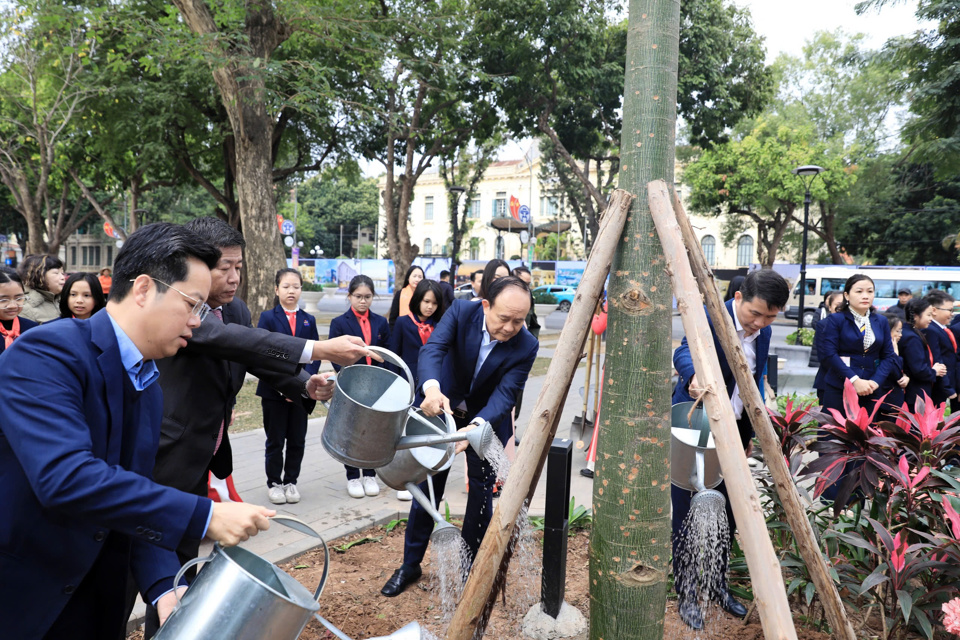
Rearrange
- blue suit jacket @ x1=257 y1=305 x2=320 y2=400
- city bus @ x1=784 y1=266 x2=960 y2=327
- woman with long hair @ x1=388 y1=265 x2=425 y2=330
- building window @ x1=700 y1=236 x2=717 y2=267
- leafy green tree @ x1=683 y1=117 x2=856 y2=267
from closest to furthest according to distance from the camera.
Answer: blue suit jacket @ x1=257 y1=305 x2=320 y2=400, woman with long hair @ x1=388 y1=265 x2=425 y2=330, city bus @ x1=784 y1=266 x2=960 y2=327, leafy green tree @ x1=683 y1=117 x2=856 y2=267, building window @ x1=700 y1=236 x2=717 y2=267

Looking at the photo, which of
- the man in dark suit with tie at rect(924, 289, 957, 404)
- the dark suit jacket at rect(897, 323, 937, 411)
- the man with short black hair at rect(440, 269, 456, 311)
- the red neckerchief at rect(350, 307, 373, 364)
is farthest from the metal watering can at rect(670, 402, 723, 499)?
the man in dark suit with tie at rect(924, 289, 957, 404)

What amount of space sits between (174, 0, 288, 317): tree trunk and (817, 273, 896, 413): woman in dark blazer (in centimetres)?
688

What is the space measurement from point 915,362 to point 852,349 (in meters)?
0.83

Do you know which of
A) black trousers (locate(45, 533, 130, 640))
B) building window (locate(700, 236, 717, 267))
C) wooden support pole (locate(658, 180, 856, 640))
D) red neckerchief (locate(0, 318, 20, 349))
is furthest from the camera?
building window (locate(700, 236, 717, 267))

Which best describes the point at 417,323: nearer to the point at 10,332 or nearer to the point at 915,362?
the point at 10,332

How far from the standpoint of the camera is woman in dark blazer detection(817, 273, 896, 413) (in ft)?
16.5

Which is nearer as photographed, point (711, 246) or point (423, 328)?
point (423, 328)

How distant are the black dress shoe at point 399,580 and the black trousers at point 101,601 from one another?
1696mm

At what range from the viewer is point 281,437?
4.72 metres

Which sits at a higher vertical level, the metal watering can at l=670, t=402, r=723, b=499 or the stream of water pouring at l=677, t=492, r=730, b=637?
the metal watering can at l=670, t=402, r=723, b=499

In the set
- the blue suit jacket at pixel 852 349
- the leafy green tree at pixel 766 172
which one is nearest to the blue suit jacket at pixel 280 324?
the blue suit jacket at pixel 852 349

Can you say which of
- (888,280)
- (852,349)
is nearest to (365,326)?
(852,349)

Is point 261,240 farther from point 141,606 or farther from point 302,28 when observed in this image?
point 141,606

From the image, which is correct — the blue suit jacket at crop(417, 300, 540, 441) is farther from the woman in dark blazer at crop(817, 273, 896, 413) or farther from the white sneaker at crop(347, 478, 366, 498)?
the woman in dark blazer at crop(817, 273, 896, 413)
